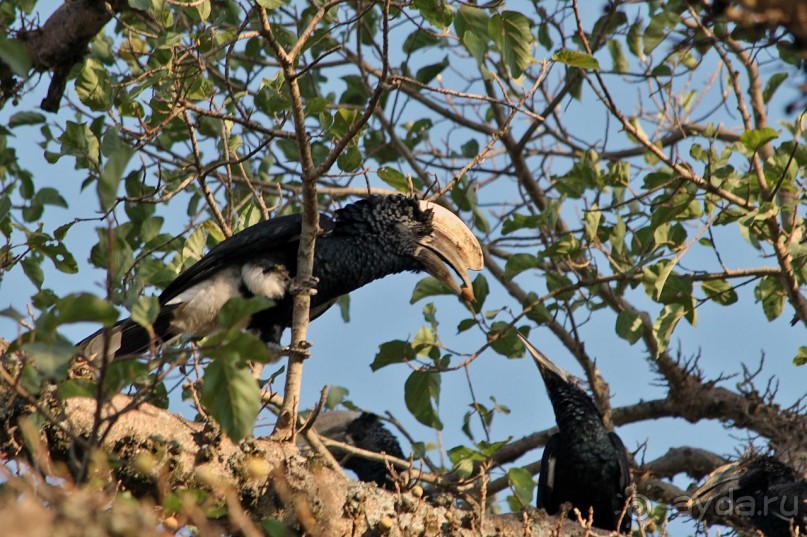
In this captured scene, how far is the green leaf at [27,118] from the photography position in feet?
13.7

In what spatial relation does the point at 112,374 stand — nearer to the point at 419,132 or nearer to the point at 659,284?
the point at 659,284

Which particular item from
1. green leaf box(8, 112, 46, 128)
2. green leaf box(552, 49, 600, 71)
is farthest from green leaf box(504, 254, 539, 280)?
green leaf box(8, 112, 46, 128)

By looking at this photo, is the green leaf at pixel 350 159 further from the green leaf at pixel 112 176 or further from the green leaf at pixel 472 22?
the green leaf at pixel 112 176

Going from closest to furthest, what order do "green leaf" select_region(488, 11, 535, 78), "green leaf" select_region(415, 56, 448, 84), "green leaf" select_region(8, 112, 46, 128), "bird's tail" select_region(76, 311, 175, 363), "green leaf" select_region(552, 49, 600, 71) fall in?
"green leaf" select_region(552, 49, 600, 71), "green leaf" select_region(488, 11, 535, 78), "bird's tail" select_region(76, 311, 175, 363), "green leaf" select_region(8, 112, 46, 128), "green leaf" select_region(415, 56, 448, 84)

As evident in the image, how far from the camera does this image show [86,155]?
142 inches

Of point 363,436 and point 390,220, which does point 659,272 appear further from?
point 363,436

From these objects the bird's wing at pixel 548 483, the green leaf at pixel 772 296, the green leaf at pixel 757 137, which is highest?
the green leaf at pixel 757 137

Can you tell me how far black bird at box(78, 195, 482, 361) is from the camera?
404 centimetres

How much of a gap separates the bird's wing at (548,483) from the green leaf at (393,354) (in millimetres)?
866

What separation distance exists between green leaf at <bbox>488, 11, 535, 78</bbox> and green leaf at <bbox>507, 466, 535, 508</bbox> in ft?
4.60

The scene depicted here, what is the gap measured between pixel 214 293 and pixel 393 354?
836 mm

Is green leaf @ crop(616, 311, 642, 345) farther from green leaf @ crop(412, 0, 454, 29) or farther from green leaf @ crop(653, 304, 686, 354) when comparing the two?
green leaf @ crop(412, 0, 454, 29)

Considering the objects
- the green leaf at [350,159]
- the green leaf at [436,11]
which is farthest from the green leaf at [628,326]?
the green leaf at [436,11]

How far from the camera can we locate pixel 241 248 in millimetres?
4043
